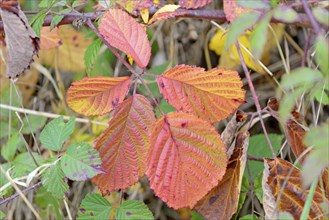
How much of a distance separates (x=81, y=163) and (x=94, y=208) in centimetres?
11

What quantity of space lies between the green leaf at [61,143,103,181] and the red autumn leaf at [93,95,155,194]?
3 cm

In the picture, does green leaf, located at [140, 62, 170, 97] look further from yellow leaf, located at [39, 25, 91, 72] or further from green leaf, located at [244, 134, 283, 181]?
yellow leaf, located at [39, 25, 91, 72]

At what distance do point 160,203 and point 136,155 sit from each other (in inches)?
30.6

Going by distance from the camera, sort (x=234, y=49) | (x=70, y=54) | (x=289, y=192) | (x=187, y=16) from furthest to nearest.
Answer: (x=70, y=54) < (x=234, y=49) < (x=187, y=16) < (x=289, y=192)

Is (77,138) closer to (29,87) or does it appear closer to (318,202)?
(29,87)

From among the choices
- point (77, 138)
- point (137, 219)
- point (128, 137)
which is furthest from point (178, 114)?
point (77, 138)

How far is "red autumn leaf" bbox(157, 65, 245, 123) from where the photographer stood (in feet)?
3.22

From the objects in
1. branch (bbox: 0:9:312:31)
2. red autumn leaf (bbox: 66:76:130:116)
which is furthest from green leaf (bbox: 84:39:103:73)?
red autumn leaf (bbox: 66:76:130:116)

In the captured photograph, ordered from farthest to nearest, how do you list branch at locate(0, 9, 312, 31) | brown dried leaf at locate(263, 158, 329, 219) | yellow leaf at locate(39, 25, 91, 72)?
yellow leaf at locate(39, 25, 91, 72), branch at locate(0, 9, 312, 31), brown dried leaf at locate(263, 158, 329, 219)

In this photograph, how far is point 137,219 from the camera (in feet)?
3.34

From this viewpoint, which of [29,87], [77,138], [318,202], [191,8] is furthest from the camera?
[29,87]

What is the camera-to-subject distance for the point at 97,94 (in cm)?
101

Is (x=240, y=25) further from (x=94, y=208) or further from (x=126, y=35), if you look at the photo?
(x=94, y=208)

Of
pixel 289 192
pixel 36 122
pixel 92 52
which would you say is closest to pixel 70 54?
pixel 36 122
